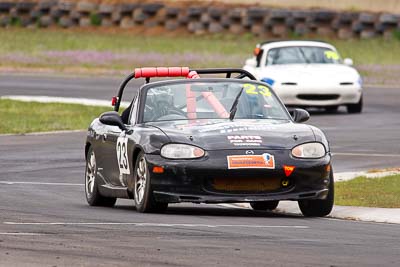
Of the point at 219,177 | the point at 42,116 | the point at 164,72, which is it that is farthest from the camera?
the point at 42,116

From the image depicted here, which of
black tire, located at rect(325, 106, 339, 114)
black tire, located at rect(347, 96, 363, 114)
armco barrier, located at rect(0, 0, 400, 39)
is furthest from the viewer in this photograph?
armco barrier, located at rect(0, 0, 400, 39)

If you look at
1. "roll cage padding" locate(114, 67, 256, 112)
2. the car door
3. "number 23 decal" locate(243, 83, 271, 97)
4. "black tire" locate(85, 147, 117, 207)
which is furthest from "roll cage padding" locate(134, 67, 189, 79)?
"number 23 decal" locate(243, 83, 271, 97)

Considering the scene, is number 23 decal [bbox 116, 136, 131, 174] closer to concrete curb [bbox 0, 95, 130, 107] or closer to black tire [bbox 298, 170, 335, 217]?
black tire [bbox 298, 170, 335, 217]

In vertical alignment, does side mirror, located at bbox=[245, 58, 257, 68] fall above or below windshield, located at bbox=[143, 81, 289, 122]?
below

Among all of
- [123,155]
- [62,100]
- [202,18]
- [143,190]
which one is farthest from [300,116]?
[202,18]

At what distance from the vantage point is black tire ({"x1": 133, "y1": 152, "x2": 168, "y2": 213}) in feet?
44.1

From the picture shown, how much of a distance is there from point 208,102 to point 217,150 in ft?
4.57

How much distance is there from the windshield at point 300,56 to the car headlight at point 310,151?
17.6 m

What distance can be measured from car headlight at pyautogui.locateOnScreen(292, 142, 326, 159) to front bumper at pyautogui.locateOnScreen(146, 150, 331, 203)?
0.06 metres

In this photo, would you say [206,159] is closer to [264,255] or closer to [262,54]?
[264,255]

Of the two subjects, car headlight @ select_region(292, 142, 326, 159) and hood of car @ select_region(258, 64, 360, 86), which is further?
hood of car @ select_region(258, 64, 360, 86)

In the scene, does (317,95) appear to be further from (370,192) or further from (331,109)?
(370,192)

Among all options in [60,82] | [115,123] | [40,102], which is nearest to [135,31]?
[60,82]

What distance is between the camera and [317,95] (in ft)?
99.0
